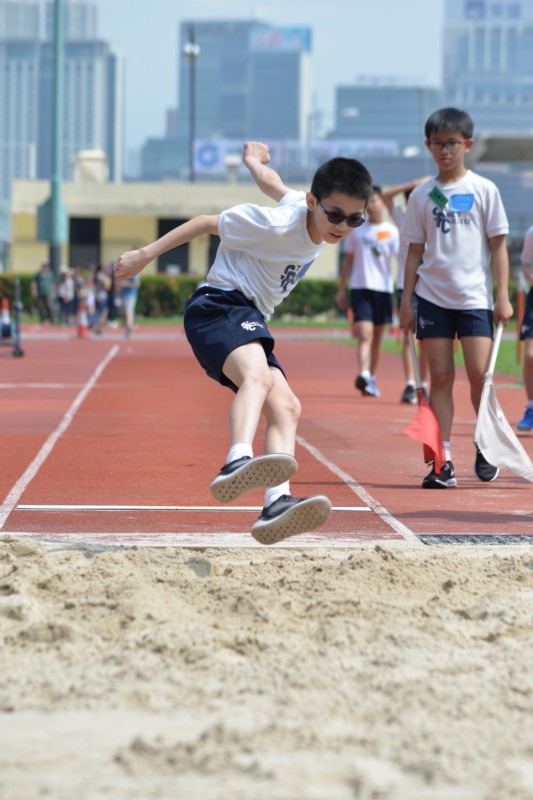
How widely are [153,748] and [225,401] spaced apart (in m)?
10.6

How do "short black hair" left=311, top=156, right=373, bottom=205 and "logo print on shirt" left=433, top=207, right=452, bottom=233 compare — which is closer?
"short black hair" left=311, top=156, right=373, bottom=205

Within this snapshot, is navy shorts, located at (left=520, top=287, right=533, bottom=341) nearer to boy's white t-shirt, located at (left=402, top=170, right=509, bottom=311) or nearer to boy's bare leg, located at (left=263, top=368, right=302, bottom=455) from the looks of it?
boy's white t-shirt, located at (left=402, top=170, right=509, bottom=311)

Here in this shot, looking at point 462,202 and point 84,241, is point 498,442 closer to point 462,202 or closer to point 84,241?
point 462,202

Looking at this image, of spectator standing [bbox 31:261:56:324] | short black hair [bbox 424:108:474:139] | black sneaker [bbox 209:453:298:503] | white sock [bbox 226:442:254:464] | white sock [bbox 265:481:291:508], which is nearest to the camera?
black sneaker [bbox 209:453:298:503]

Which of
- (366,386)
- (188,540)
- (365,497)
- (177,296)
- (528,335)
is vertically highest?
(528,335)

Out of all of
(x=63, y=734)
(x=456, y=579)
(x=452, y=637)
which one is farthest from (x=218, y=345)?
(x=63, y=734)

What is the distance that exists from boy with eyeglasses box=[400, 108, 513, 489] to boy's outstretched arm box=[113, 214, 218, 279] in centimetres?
231

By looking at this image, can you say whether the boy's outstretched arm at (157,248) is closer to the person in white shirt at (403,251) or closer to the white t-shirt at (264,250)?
the white t-shirt at (264,250)

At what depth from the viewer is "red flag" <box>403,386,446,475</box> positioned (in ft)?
24.9

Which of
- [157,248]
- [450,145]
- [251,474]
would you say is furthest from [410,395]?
[251,474]

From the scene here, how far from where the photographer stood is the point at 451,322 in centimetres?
791

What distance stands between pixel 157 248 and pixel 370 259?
8.42 metres

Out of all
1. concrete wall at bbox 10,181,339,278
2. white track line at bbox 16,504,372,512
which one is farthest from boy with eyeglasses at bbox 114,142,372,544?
Result: concrete wall at bbox 10,181,339,278

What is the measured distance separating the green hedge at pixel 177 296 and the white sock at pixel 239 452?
35918 millimetres
